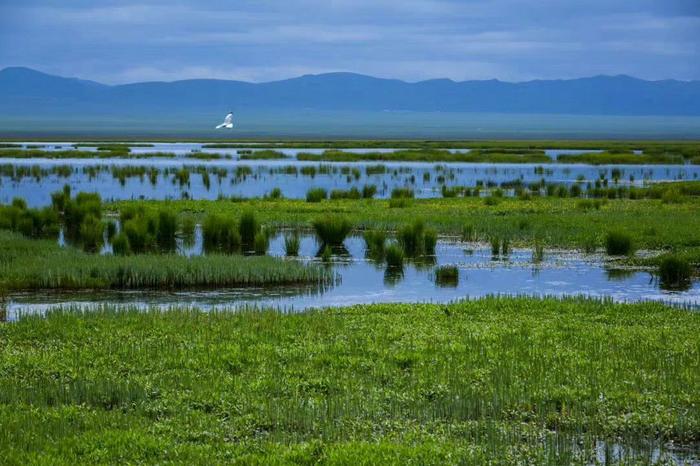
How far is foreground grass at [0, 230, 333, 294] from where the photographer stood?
23812 millimetres

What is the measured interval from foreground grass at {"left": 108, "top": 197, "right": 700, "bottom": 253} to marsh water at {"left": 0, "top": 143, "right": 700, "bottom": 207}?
522 centimetres

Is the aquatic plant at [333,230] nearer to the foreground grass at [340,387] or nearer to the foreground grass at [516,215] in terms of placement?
the foreground grass at [516,215]

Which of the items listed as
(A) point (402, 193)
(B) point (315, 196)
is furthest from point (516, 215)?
(B) point (315, 196)

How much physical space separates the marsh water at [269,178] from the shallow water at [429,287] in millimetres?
17376

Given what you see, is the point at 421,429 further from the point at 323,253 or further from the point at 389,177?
the point at 389,177

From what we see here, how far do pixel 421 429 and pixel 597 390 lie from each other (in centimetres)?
270

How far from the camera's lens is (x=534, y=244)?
31172 millimetres

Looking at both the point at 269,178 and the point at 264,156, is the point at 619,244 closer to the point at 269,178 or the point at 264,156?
the point at 269,178

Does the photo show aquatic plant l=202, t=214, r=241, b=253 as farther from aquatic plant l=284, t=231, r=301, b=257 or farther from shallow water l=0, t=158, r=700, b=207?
shallow water l=0, t=158, r=700, b=207

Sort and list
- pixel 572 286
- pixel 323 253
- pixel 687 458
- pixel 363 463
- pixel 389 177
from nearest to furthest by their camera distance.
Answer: pixel 363 463, pixel 687 458, pixel 572 286, pixel 323 253, pixel 389 177

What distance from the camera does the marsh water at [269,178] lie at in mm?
50469

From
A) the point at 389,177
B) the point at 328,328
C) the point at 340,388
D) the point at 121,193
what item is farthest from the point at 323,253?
the point at 389,177

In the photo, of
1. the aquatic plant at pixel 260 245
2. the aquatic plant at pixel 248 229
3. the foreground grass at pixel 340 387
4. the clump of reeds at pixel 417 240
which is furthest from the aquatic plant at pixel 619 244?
the foreground grass at pixel 340 387

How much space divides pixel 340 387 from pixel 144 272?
37.9ft
